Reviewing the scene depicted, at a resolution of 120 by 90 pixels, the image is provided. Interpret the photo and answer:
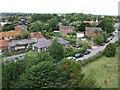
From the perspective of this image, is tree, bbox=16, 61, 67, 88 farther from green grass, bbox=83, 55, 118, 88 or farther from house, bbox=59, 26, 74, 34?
house, bbox=59, 26, 74, 34

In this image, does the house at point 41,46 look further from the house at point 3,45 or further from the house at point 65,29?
the house at point 65,29

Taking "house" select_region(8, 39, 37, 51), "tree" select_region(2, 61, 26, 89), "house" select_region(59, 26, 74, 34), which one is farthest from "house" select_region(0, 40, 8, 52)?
"tree" select_region(2, 61, 26, 89)

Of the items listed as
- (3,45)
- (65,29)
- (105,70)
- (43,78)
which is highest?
(65,29)

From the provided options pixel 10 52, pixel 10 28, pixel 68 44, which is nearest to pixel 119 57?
pixel 68 44

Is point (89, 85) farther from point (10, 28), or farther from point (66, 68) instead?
point (10, 28)

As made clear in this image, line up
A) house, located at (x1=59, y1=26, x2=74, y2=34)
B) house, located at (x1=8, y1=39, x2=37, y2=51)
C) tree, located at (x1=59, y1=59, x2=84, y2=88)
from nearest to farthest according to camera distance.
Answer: tree, located at (x1=59, y1=59, x2=84, y2=88) < house, located at (x1=8, y1=39, x2=37, y2=51) < house, located at (x1=59, y1=26, x2=74, y2=34)

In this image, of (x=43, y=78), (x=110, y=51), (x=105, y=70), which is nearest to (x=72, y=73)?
(x=43, y=78)

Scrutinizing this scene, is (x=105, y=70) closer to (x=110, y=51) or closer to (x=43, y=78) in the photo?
(x=110, y=51)
